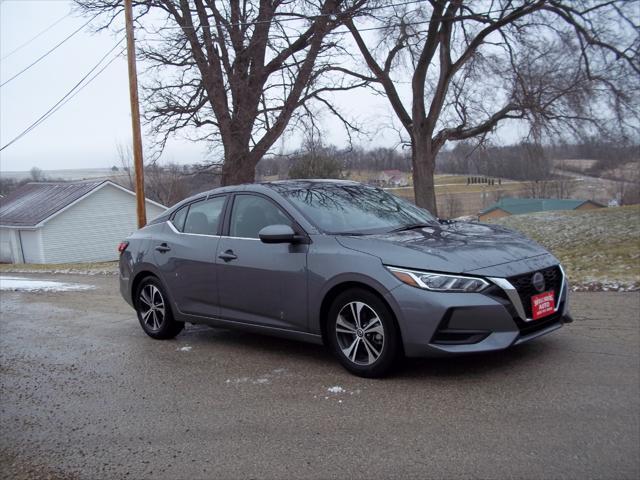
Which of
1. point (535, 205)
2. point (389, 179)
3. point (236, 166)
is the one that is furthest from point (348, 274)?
point (535, 205)

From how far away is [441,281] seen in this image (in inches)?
173

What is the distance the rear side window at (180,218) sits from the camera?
6527 millimetres

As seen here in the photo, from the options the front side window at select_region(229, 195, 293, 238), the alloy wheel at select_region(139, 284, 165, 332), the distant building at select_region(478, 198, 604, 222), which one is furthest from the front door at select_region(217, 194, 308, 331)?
the distant building at select_region(478, 198, 604, 222)

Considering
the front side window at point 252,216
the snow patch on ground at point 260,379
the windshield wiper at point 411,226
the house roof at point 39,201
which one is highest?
the front side window at point 252,216

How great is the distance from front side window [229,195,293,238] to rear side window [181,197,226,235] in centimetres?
24

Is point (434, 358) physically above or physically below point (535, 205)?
above

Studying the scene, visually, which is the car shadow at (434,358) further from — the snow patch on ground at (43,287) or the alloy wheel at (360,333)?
the snow patch on ground at (43,287)

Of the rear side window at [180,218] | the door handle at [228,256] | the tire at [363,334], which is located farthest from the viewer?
the rear side window at [180,218]

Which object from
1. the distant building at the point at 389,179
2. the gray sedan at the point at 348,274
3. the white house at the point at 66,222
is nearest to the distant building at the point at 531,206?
the white house at the point at 66,222

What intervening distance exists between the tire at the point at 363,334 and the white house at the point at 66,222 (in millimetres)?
37312

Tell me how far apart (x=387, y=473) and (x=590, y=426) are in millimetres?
1326

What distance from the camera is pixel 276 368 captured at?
17.4 feet

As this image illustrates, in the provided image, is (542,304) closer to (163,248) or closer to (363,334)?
(363,334)

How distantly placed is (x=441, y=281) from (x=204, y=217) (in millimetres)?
2811
